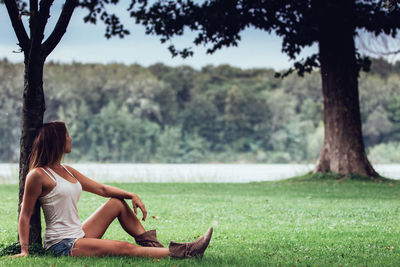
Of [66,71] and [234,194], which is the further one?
[66,71]

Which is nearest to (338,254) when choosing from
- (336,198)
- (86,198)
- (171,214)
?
(171,214)

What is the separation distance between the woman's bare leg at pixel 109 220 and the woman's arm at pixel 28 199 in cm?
70

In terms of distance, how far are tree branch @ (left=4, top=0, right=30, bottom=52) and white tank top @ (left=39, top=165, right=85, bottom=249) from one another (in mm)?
1829

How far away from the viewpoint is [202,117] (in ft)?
235

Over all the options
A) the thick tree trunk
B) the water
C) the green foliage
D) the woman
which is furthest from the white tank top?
the green foliage

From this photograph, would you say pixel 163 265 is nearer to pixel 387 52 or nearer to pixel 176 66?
pixel 387 52

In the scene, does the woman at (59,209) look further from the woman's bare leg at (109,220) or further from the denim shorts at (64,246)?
the woman's bare leg at (109,220)

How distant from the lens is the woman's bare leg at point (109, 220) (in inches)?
260

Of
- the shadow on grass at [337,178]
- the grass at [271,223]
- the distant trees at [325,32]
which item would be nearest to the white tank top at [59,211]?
the grass at [271,223]

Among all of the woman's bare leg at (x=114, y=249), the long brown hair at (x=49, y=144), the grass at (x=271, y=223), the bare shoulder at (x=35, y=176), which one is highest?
the long brown hair at (x=49, y=144)

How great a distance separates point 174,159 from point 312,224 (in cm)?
6015

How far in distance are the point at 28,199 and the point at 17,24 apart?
2.22 m

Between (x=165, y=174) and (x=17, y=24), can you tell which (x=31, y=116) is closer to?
(x=17, y=24)

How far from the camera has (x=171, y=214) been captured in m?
12.0
